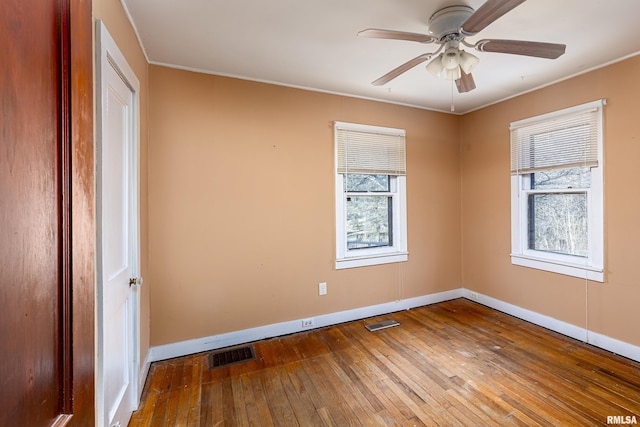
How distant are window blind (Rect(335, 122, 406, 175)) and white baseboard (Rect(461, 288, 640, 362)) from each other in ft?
6.41

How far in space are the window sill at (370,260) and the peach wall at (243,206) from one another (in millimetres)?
78

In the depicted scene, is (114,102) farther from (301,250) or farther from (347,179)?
(347,179)

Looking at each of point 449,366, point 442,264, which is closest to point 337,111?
point 442,264

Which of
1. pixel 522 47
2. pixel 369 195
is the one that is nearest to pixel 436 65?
pixel 522 47

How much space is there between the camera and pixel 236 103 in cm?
272

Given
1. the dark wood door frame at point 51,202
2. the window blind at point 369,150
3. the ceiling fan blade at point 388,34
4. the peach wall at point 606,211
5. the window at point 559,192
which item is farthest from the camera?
the window blind at point 369,150

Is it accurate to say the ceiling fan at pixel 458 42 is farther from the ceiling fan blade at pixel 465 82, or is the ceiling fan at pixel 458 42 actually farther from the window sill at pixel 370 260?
the window sill at pixel 370 260

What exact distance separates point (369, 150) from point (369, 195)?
524mm

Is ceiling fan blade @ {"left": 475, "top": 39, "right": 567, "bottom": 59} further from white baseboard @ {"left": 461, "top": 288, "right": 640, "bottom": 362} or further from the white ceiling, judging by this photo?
white baseboard @ {"left": 461, "top": 288, "right": 640, "bottom": 362}

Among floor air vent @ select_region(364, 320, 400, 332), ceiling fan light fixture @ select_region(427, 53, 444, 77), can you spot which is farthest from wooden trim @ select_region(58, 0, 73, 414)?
floor air vent @ select_region(364, 320, 400, 332)

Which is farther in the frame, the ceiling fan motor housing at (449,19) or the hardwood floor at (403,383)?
the hardwood floor at (403,383)

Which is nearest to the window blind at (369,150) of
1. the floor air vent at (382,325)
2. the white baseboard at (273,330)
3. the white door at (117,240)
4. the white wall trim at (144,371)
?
the white baseboard at (273,330)

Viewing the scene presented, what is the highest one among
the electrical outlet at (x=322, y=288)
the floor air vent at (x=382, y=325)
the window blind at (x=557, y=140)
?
the window blind at (x=557, y=140)

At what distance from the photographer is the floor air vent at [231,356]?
2.44m
